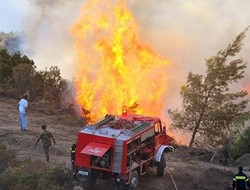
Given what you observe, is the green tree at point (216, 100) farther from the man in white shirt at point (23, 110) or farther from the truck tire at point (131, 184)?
the truck tire at point (131, 184)

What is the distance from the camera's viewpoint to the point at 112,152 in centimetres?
1402

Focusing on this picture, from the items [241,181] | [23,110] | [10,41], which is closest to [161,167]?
[241,181]

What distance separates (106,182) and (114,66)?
34.5 ft

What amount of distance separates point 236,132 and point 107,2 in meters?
10.8

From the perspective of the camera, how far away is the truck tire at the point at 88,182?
1453 centimetres

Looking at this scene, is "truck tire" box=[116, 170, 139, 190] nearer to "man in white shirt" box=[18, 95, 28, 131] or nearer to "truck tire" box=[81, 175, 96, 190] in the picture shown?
"truck tire" box=[81, 175, 96, 190]

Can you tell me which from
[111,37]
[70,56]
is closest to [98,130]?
[111,37]

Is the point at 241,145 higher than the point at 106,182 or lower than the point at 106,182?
higher

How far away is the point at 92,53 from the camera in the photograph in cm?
2691

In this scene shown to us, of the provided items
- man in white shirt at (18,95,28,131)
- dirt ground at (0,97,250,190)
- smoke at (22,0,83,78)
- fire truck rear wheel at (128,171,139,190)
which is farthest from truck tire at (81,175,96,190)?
smoke at (22,0,83,78)

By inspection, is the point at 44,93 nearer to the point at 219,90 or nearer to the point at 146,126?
the point at 219,90

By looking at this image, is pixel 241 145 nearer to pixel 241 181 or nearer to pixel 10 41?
pixel 241 181

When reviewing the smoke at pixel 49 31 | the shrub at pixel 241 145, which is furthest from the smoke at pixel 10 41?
the shrub at pixel 241 145

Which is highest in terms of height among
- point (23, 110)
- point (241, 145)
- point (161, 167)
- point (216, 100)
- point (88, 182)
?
point (216, 100)
